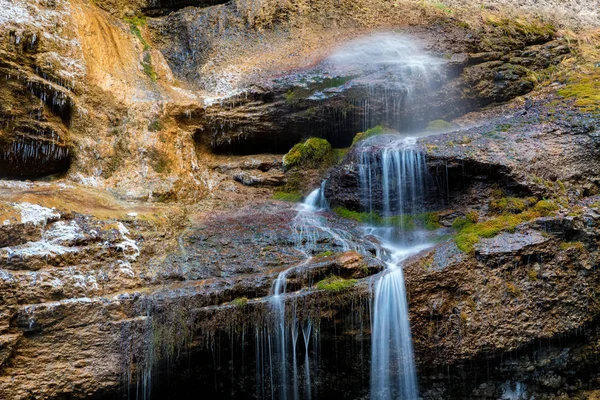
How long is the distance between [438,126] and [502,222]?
4.69 metres

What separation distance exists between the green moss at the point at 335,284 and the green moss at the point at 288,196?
4576 mm

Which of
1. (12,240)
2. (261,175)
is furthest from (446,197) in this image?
(12,240)

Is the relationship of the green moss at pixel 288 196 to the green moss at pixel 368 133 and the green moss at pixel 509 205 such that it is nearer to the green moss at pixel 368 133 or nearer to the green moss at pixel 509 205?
the green moss at pixel 368 133

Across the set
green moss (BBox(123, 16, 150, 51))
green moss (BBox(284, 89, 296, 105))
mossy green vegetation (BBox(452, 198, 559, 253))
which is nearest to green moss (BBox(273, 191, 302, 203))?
green moss (BBox(284, 89, 296, 105))

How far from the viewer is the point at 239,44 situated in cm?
1487

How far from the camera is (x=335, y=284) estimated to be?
6.93 meters

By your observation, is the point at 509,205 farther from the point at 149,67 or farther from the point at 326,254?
the point at 149,67

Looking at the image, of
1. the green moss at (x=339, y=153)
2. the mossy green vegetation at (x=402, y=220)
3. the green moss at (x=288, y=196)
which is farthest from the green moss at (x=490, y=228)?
the green moss at (x=339, y=153)

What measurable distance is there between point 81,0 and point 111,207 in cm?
720

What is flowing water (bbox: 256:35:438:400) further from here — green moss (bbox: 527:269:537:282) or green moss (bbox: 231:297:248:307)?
green moss (bbox: 527:269:537:282)

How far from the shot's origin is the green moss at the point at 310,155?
40.0ft

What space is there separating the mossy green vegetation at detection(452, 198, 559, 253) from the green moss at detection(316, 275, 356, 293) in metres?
1.80

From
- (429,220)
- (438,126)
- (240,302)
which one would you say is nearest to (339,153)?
(438,126)

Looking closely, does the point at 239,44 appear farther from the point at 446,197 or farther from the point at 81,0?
the point at 446,197
